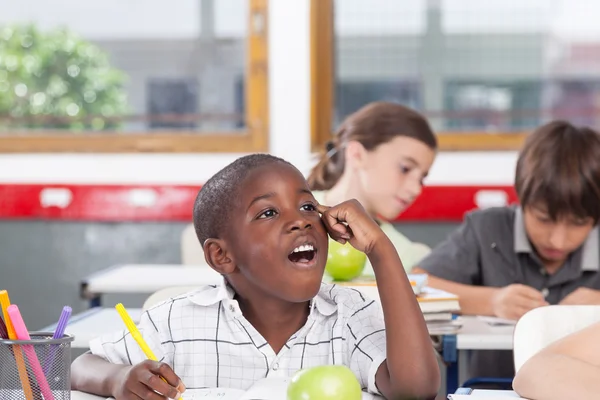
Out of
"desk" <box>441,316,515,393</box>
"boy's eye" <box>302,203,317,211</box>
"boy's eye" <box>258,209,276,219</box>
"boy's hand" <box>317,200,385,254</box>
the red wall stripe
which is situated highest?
"boy's eye" <box>302,203,317,211</box>

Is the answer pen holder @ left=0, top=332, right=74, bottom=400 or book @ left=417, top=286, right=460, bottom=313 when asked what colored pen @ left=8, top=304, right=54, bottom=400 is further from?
book @ left=417, top=286, right=460, bottom=313

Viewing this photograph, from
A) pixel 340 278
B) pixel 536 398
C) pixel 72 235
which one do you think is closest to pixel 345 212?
pixel 536 398

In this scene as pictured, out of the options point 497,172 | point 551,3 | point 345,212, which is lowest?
point 497,172

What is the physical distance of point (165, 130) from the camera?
13.1ft

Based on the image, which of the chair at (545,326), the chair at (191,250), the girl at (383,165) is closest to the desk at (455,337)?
the chair at (545,326)

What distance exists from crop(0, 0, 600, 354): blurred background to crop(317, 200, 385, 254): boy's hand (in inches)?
96.1

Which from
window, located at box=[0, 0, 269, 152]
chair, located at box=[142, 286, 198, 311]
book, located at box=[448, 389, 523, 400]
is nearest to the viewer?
book, located at box=[448, 389, 523, 400]

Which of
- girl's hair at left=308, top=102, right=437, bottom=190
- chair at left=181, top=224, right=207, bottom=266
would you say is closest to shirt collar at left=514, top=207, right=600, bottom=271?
girl's hair at left=308, top=102, right=437, bottom=190

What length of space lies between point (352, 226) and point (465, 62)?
2.71 meters

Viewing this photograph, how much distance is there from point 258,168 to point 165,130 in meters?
2.72

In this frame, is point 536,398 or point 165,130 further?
point 165,130

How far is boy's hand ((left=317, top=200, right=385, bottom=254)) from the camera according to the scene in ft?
4.24

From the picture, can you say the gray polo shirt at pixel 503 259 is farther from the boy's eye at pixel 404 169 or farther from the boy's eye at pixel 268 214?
the boy's eye at pixel 268 214

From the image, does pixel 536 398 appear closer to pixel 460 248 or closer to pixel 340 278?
pixel 340 278
